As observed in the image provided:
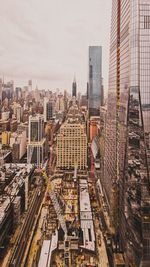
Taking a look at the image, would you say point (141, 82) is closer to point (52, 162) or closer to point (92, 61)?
point (52, 162)

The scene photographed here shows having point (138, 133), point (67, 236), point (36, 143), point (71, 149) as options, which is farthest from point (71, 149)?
point (138, 133)

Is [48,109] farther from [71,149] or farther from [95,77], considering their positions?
[71,149]

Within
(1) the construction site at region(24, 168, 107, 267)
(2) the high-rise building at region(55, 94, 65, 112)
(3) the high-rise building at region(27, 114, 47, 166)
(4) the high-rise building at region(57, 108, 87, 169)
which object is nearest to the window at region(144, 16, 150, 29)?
(1) the construction site at region(24, 168, 107, 267)

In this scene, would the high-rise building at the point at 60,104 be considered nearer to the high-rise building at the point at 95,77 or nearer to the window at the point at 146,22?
the high-rise building at the point at 95,77

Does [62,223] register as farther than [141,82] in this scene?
Yes

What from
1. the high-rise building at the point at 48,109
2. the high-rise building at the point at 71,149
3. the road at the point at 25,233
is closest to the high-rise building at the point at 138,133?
the road at the point at 25,233

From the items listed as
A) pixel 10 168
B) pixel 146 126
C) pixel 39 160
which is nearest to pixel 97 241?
pixel 146 126
